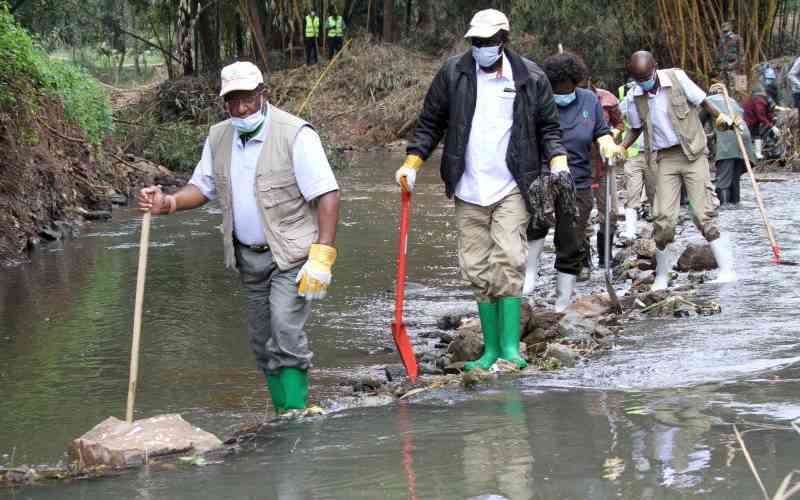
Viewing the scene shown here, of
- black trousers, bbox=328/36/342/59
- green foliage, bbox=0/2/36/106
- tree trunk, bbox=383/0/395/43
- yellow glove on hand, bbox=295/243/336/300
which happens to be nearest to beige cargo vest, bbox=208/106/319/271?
yellow glove on hand, bbox=295/243/336/300

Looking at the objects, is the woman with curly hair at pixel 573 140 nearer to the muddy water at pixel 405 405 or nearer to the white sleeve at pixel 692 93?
the white sleeve at pixel 692 93

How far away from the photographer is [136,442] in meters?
5.21

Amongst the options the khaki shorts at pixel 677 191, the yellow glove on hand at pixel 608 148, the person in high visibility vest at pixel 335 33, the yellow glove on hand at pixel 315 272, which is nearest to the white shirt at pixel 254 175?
the yellow glove on hand at pixel 315 272

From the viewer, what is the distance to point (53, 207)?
1493 centimetres

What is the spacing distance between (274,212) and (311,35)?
28.6m

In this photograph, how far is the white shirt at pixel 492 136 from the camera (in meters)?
6.85

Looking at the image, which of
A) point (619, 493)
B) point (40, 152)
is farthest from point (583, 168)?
point (40, 152)

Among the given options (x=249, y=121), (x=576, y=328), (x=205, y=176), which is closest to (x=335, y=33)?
(x=576, y=328)

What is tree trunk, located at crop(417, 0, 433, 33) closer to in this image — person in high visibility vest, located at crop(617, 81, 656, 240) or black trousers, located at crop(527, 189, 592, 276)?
person in high visibility vest, located at crop(617, 81, 656, 240)

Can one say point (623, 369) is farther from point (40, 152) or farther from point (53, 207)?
point (53, 207)

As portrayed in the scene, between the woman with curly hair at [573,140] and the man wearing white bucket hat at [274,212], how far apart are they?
3156 mm

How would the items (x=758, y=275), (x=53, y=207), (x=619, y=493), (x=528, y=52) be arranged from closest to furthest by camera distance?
(x=619, y=493), (x=758, y=275), (x=53, y=207), (x=528, y=52)

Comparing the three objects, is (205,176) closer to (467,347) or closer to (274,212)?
(274,212)

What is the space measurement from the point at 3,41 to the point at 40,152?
2.32m
